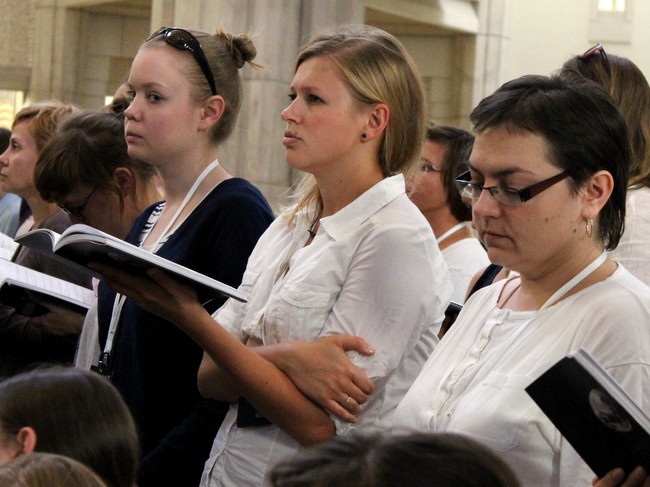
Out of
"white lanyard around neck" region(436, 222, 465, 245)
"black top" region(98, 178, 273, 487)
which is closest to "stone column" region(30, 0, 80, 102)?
"white lanyard around neck" region(436, 222, 465, 245)

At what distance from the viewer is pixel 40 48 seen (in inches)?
445

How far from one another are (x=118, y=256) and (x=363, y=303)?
0.55 meters

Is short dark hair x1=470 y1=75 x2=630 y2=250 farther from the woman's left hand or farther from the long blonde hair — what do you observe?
the woman's left hand

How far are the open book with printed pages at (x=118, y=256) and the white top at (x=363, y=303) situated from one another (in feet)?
0.77

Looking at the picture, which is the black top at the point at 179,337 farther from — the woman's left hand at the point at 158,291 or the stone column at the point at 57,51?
the stone column at the point at 57,51

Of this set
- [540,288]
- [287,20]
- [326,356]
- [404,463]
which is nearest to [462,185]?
[540,288]

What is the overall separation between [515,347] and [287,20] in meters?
6.01

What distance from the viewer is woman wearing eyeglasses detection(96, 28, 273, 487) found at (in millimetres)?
2930

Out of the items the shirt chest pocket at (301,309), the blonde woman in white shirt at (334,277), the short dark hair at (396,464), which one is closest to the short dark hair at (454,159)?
the blonde woman in white shirt at (334,277)

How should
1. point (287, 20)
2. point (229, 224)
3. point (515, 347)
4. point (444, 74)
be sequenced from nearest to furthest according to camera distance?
point (515, 347) < point (229, 224) < point (287, 20) < point (444, 74)

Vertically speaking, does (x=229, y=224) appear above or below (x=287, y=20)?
below

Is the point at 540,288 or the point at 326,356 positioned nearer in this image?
the point at 540,288

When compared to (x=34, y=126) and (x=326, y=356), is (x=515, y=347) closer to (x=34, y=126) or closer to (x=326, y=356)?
(x=326, y=356)

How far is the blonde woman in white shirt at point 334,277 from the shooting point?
2.51 m
